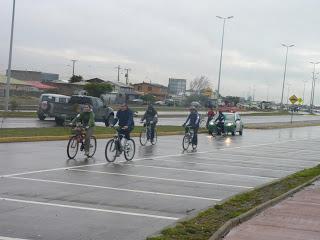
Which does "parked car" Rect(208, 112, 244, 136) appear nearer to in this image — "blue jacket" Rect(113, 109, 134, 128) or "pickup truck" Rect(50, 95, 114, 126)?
"pickup truck" Rect(50, 95, 114, 126)

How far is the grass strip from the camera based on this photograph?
7.04m

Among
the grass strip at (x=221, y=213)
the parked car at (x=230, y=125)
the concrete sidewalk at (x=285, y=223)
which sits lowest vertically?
the grass strip at (x=221, y=213)

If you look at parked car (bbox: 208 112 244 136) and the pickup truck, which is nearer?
the pickup truck

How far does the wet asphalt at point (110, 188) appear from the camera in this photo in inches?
302

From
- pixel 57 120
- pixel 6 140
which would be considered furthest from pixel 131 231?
pixel 57 120

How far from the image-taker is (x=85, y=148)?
54.4 ft

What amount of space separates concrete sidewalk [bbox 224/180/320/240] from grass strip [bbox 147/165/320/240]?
0.33 meters

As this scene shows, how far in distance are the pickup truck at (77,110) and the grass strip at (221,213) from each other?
22298mm

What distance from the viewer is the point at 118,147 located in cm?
1659

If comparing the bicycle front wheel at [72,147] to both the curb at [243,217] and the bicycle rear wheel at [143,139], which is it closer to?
the bicycle rear wheel at [143,139]

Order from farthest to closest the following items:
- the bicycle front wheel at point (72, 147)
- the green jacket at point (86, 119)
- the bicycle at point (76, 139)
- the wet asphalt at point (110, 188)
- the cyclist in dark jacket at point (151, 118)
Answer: the cyclist in dark jacket at point (151, 118), the green jacket at point (86, 119), the bicycle at point (76, 139), the bicycle front wheel at point (72, 147), the wet asphalt at point (110, 188)

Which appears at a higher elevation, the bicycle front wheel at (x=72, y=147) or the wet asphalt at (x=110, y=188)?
the bicycle front wheel at (x=72, y=147)

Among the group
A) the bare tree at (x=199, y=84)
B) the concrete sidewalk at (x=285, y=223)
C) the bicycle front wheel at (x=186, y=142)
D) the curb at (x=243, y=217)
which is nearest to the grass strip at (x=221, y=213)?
the curb at (x=243, y=217)

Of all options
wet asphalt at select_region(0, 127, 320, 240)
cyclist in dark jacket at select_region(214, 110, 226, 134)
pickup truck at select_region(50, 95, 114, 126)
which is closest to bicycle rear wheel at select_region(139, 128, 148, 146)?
wet asphalt at select_region(0, 127, 320, 240)
